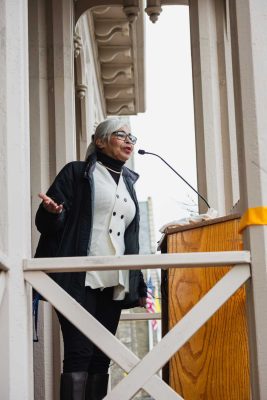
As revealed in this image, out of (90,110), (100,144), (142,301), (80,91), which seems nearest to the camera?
(142,301)

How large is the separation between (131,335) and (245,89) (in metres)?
38.1

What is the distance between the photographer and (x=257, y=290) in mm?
4691

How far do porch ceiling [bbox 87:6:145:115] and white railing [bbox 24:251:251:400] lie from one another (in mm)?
7650

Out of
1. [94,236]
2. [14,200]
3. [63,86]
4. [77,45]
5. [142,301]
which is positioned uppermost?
[77,45]

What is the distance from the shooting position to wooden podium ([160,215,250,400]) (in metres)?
5.38

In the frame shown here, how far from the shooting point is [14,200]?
186 inches

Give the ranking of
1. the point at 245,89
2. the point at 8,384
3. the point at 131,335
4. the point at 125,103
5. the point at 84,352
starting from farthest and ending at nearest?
the point at 131,335 < the point at 125,103 < the point at 84,352 < the point at 245,89 < the point at 8,384

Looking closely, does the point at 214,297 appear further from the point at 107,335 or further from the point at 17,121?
the point at 17,121

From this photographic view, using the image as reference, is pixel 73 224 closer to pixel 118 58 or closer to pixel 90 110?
pixel 90 110

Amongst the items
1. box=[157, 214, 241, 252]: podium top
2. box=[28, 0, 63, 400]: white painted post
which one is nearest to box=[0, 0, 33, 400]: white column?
box=[157, 214, 241, 252]: podium top

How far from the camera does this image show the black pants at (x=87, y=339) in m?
5.63

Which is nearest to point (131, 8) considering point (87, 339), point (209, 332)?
point (87, 339)

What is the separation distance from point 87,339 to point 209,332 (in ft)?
2.10

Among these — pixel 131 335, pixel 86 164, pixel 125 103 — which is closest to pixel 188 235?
pixel 86 164
